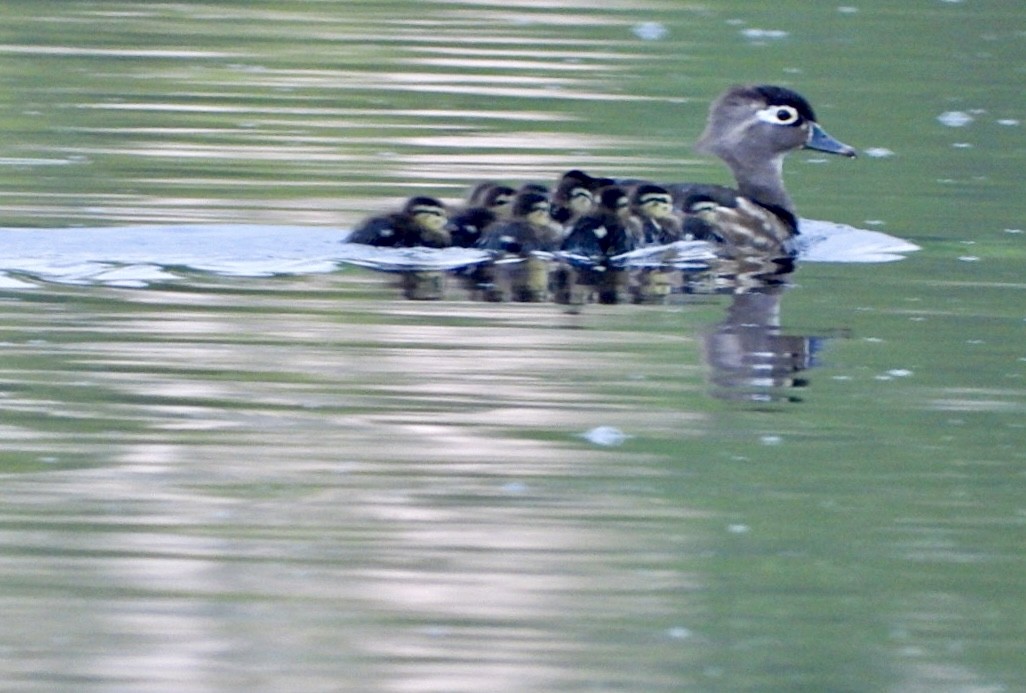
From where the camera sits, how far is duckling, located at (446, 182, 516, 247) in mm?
9180

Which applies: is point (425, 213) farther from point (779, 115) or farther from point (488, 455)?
point (488, 455)

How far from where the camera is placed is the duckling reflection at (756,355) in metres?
6.84

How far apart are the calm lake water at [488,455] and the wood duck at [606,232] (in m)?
0.70

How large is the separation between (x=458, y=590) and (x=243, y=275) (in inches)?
145

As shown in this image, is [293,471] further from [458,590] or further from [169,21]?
[169,21]

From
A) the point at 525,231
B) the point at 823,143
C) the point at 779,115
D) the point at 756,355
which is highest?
the point at 779,115

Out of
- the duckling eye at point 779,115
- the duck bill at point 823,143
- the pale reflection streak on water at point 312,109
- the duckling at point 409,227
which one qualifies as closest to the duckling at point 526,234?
the duckling at point 409,227

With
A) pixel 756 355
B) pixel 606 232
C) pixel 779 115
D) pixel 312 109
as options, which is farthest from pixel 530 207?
pixel 312 109

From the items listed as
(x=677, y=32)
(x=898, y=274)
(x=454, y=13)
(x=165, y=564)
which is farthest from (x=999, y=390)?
(x=454, y=13)

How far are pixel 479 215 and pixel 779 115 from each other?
1.80m

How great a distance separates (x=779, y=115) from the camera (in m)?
10.5

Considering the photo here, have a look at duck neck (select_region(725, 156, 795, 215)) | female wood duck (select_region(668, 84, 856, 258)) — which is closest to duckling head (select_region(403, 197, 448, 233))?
female wood duck (select_region(668, 84, 856, 258))

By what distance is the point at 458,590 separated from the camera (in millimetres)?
4992

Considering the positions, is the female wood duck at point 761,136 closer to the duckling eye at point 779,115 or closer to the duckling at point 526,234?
the duckling eye at point 779,115
